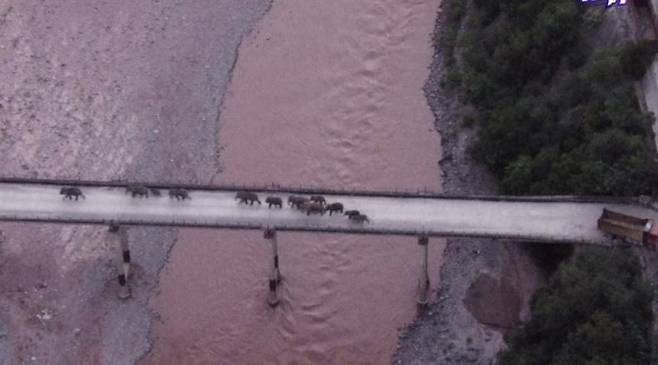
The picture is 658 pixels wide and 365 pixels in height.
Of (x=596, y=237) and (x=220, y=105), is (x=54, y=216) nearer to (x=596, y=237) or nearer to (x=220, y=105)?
(x=220, y=105)

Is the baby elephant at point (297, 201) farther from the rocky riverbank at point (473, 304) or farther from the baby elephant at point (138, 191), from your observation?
the rocky riverbank at point (473, 304)

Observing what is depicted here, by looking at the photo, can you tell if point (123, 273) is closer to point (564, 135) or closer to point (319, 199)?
point (319, 199)

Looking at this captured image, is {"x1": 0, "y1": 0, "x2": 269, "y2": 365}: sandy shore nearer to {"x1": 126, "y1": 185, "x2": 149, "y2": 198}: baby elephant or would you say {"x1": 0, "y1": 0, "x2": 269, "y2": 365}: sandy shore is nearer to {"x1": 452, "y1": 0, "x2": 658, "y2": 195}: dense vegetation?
{"x1": 126, "y1": 185, "x2": 149, "y2": 198}: baby elephant

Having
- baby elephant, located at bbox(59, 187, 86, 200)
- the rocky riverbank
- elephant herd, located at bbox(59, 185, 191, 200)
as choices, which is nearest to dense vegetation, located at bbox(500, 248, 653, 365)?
the rocky riverbank

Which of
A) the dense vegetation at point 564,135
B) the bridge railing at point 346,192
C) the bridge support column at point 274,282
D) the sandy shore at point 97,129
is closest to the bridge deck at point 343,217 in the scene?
the bridge railing at point 346,192

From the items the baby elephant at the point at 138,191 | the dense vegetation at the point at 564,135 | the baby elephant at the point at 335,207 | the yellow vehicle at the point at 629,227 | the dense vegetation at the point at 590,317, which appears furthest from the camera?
the baby elephant at the point at 138,191

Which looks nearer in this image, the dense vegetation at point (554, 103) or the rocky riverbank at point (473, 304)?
the dense vegetation at point (554, 103)
